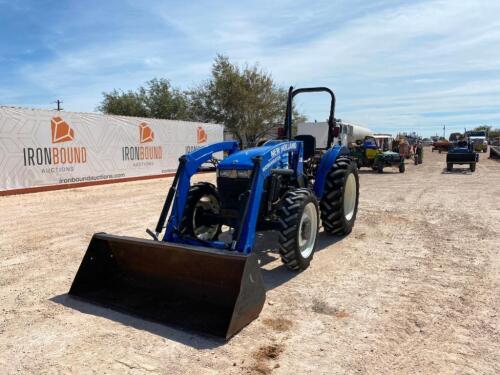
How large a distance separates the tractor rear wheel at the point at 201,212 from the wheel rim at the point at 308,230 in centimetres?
107

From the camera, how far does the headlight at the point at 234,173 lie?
4.91m

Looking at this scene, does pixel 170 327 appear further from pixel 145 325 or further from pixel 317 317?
pixel 317 317

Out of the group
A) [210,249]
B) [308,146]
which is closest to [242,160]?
[210,249]

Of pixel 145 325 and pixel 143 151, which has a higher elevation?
pixel 143 151

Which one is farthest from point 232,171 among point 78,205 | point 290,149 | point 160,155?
point 160,155

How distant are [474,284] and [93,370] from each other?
12.9 ft

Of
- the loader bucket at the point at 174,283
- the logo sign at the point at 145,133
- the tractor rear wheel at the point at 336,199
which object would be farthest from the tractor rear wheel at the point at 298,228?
the logo sign at the point at 145,133

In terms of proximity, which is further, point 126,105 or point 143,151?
point 126,105

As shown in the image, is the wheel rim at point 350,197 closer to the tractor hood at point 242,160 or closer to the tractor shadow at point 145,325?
the tractor hood at point 242,160

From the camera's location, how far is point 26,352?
324 cm

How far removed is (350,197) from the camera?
731cm

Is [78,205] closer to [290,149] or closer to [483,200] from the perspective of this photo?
[290,149]

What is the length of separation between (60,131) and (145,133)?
4292mm

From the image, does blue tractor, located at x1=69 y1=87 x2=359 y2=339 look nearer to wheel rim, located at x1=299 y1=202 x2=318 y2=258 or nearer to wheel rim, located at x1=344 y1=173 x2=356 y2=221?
wheel rim, located at x1=299 y1=202 x2=318 y2=258
